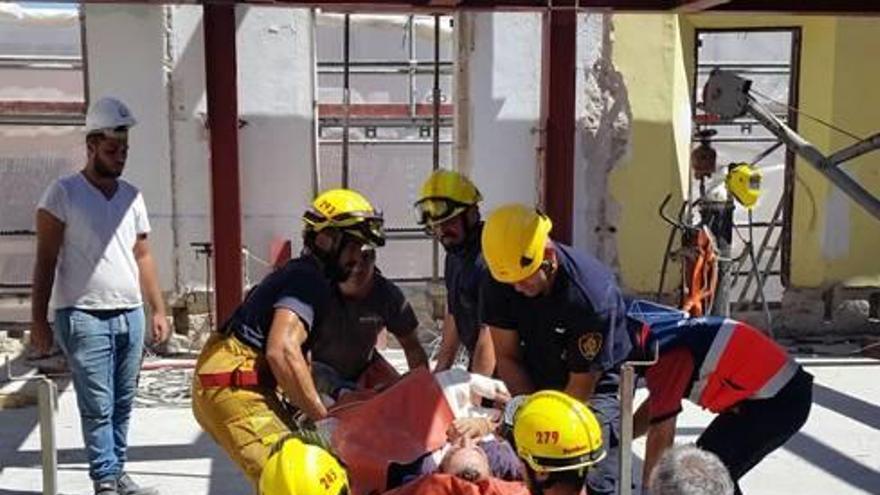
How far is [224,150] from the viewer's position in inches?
210

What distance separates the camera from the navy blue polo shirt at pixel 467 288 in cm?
400

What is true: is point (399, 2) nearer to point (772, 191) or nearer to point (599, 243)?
point (599, 243)

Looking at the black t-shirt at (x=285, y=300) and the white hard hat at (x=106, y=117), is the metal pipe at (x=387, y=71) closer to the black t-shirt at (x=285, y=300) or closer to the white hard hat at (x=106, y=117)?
the white hard hat at (x=106, y=117)

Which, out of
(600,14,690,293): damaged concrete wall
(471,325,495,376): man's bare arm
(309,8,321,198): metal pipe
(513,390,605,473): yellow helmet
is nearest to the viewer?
(513,390,605,473): yellow helmet

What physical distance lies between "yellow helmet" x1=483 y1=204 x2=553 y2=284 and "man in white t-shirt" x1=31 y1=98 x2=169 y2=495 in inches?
78.2

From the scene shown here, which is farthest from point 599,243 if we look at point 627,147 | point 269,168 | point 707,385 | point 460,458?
point 460,458

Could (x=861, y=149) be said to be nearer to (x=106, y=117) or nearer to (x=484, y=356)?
(x=484, y=356)

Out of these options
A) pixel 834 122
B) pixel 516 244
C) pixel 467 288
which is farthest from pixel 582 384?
pixel 834 122

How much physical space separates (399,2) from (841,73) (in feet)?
14.3

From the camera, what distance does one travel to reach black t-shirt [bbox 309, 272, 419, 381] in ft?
12.9

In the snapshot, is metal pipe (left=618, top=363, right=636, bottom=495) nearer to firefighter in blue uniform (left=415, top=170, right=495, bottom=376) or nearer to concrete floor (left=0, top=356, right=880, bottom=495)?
firefighter in blue uniform (left=415, top=170, right=495, bottom=376)

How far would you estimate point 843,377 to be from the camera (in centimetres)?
733

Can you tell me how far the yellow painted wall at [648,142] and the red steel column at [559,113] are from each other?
7.97 feet

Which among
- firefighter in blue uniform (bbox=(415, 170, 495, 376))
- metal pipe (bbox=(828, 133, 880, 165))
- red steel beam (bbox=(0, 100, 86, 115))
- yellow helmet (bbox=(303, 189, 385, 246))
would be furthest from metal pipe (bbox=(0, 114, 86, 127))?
metal pipe (bbox=(828, 133, 880, 165))
